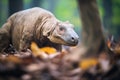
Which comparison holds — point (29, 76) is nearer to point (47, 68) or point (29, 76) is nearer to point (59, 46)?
point (47, 68)

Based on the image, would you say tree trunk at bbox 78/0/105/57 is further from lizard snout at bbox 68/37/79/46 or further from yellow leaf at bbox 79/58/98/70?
lizard snout at bbox 68/37/79/46

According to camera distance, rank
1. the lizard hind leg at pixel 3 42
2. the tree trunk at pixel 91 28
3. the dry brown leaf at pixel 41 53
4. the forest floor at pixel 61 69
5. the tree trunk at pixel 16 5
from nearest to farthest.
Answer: the forest floor at pixel 61 69 < the tree trunk at pixel 91 28 < the dry brown leaf at pixel 41 53 < the lizard hind leg at pixel 3 42 < the tree trunk at pixel 16 5

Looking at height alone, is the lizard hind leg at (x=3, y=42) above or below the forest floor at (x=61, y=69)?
above

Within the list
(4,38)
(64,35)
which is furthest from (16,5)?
(64,35)

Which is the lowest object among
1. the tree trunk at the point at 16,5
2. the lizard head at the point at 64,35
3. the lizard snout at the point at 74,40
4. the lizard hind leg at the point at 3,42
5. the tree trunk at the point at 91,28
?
the tree trunk at the point at 91,28

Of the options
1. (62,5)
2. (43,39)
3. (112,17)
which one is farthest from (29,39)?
(62,5)

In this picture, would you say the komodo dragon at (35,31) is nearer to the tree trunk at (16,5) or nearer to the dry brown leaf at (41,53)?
the dry brown leaf at (41,53)

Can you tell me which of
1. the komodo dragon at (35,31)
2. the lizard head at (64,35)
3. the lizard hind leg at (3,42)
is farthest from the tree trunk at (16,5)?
the lizard head at (64,35)
